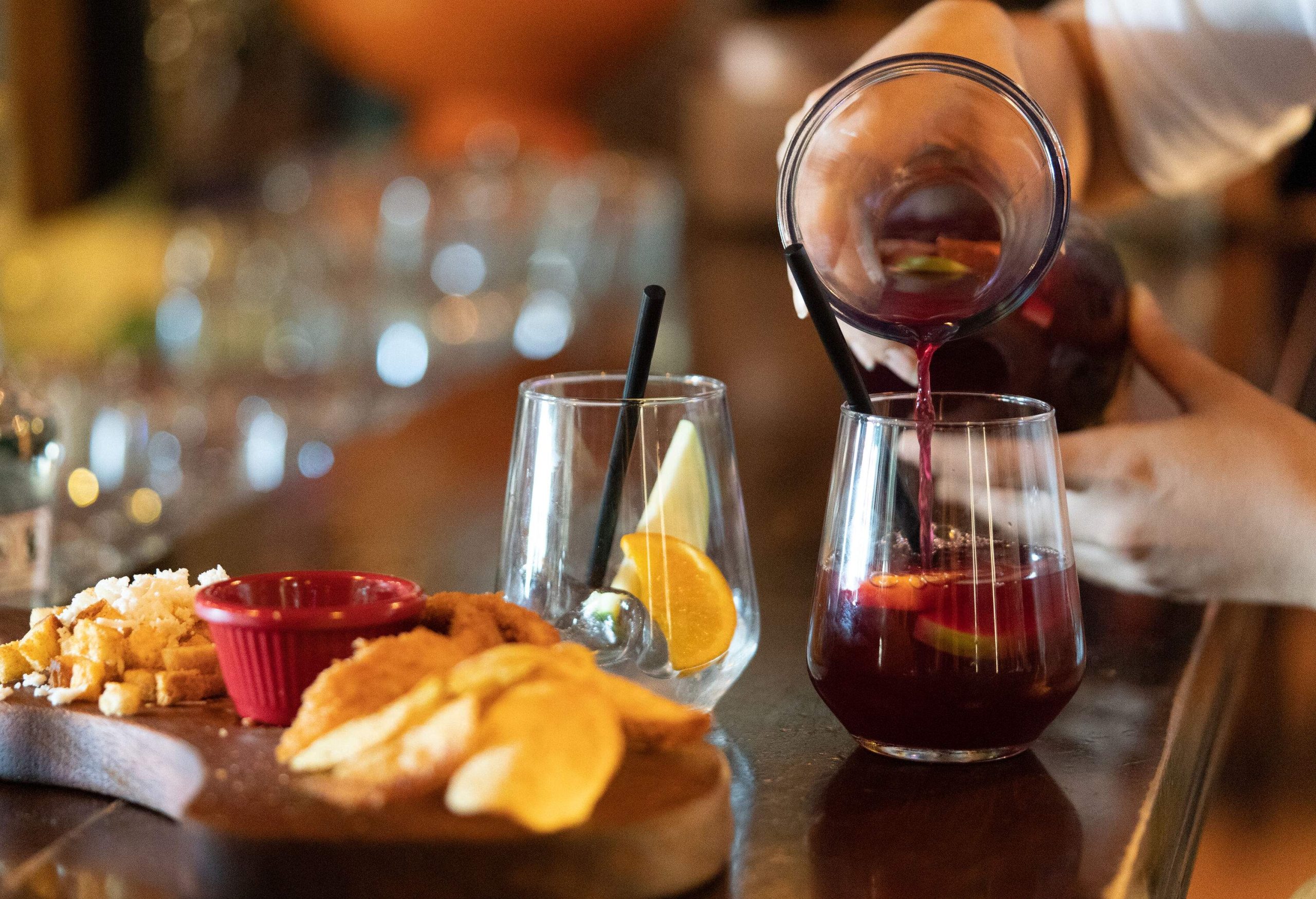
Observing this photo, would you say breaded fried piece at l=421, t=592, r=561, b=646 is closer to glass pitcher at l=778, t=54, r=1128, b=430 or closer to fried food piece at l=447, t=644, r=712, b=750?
fried food piece at l=447, t=644, r=712, b=750

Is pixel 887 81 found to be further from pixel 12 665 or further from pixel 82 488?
pixel 82 488

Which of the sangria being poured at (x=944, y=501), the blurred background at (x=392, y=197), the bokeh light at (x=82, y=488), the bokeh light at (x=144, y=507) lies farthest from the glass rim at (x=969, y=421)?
the blurred background at (x=392, y=197)

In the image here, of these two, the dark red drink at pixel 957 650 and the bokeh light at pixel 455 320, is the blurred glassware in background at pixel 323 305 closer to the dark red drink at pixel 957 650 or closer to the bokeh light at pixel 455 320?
the bokeh light at pixel 455 320

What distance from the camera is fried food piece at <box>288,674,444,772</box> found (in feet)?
1.83

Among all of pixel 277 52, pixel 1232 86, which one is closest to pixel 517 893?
pixel 1232 86

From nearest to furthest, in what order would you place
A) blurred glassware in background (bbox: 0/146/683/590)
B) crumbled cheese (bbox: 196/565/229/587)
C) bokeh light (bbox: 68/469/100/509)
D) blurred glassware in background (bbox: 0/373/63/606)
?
1. crumbled cheese (bbox: 196/565/229/587)
2. blurred glassware in background (bbox: 0/373/63/606)
3. bokeh light (bbox: 68/469/100/509)
4. blurred glassware in background (bbox: 0/146/683/590)

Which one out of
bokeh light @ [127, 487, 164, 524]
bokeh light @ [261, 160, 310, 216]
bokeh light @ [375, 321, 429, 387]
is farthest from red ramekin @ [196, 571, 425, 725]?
bokeh light @ [261, 160, 310, 216]

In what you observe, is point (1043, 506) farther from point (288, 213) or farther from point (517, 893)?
point (288, 213)

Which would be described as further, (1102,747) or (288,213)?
(288,213)

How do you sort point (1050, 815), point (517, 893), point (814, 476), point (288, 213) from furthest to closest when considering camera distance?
point (288, 213) < point (814, 476) < point (1050, 815) < point (517, 893)

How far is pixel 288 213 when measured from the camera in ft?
11.1

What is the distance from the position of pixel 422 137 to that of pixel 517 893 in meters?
3.22

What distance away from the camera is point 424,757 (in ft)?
1.79

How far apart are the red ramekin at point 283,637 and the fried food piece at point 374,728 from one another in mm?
64
